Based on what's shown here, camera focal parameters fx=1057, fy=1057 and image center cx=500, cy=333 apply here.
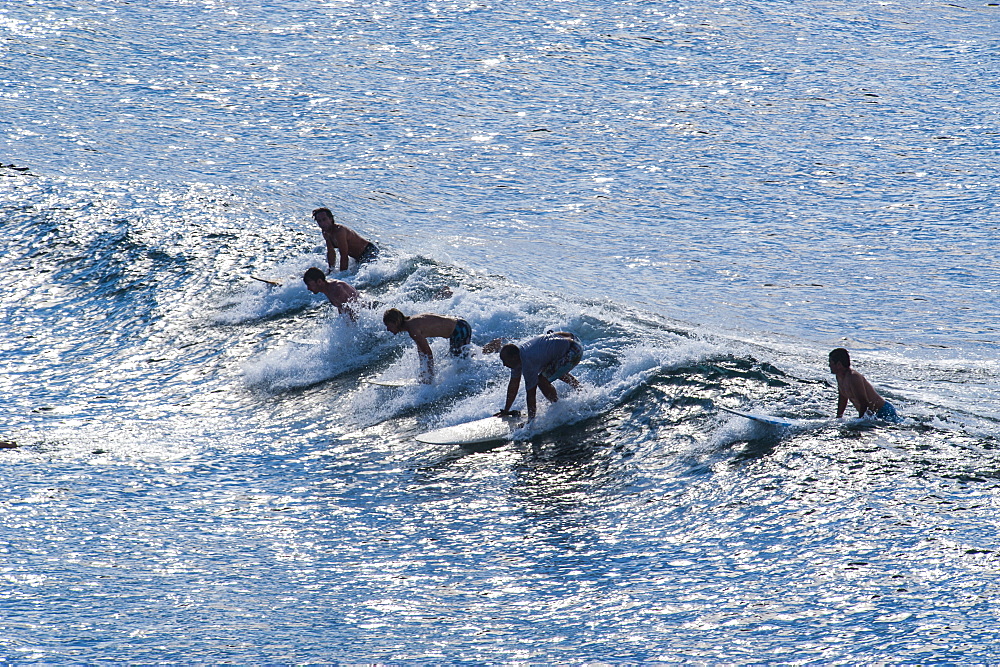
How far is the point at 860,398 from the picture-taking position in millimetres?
8555

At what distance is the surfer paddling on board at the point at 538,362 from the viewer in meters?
9.04

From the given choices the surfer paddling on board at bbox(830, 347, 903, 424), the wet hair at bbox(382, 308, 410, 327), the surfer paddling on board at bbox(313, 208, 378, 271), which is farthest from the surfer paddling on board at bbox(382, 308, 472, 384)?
the surfer paddling on board at bbox(830, 347, 903, 424)

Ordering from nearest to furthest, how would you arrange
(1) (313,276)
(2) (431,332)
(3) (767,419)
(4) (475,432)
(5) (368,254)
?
(3) (767,419) < (4) (475,432) < (2) (431,332) < (1) (313,276) < (5) (368,254)

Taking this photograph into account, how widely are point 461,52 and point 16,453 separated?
1510 cm

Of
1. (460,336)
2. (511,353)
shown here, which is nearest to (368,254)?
(460,336)

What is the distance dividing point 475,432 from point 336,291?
3.31m

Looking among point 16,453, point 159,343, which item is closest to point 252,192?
point 159,343

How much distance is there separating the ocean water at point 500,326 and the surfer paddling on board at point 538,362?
0.36m

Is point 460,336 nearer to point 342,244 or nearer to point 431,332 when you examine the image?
point 431,332

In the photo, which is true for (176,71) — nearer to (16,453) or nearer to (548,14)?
(548,14)

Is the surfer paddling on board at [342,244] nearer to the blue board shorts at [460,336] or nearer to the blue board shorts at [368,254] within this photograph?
the blue board shorts at [368,254]

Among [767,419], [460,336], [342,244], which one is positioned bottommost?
[767,419]

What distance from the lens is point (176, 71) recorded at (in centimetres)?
2117

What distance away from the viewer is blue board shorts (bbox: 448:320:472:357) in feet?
33.9
